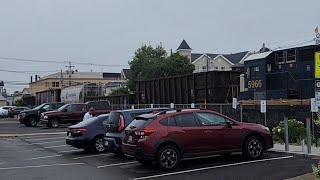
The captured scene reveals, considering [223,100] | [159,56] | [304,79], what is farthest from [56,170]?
[159,56]

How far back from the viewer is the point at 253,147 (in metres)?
13.1

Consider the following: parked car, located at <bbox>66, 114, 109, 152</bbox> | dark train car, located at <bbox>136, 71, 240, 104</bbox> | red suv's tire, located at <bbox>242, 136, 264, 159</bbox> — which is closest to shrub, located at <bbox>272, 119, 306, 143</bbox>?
red suv's tire, located at <bbox>242, 136, 264, 159</bbox>

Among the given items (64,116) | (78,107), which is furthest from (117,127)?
(78,107)

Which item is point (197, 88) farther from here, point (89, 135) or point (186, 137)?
point (186, 137)

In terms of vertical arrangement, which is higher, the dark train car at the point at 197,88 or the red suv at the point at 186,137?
the dark train car at the point at 197,88

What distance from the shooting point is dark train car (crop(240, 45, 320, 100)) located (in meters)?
22.1

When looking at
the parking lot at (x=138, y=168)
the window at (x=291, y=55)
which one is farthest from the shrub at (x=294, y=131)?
the window at (x=291, y=55)

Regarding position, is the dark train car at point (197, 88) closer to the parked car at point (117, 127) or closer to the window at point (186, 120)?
the parked car at point (117, 127)

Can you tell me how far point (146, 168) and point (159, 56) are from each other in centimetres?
6809

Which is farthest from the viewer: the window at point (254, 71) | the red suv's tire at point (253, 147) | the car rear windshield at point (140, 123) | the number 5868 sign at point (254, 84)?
the window at point (254, 71)

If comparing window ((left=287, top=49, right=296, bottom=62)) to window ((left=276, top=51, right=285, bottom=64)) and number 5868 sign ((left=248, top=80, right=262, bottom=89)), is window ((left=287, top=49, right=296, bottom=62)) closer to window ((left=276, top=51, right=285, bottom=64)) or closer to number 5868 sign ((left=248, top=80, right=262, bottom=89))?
window ((left=276, top=51, right=285, bottom=64))

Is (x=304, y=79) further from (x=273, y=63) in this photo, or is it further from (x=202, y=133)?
(x=202, y=133)

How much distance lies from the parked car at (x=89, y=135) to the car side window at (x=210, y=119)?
16.0 ft

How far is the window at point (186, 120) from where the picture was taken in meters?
12.3
